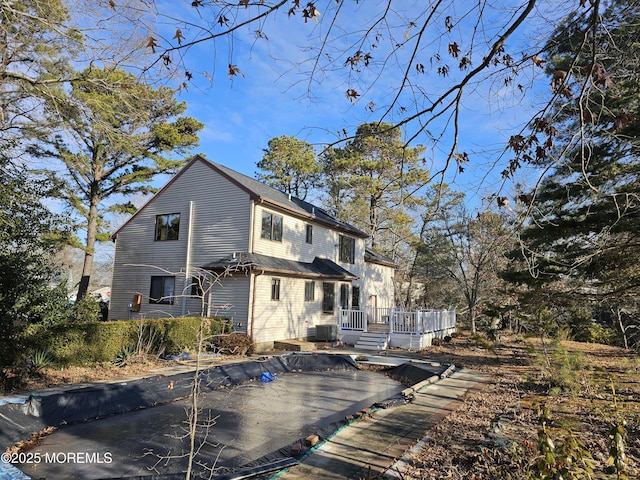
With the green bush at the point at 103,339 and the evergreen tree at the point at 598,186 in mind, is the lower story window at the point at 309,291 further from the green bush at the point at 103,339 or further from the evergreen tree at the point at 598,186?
the evergreen tree at the point at 598,186

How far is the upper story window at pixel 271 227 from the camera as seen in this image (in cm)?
1555

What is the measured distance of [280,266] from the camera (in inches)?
586

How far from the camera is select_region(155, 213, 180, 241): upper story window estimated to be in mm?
16766

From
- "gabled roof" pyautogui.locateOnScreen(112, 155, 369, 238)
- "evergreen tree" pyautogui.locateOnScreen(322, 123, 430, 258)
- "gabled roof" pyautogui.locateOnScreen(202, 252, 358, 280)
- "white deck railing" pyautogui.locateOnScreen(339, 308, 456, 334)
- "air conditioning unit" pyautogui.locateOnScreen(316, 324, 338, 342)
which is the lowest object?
"air conditioning unit" pyautogui.locateOnScreen(316, 324, 338, 342)

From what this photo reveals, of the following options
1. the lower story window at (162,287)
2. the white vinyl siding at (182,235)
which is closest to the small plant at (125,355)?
the white vinyl siding at (182,235)

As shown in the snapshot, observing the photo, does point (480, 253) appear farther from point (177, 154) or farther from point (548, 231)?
point (177, 154)

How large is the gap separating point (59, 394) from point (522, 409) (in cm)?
743

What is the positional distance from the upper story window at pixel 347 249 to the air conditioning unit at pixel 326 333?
4.84 m

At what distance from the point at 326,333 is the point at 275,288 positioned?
3.04m

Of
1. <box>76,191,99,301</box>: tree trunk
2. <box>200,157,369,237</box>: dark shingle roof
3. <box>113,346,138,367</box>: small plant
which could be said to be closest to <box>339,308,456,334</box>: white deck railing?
<box>200,157,369,237</box>: dark shingle roof

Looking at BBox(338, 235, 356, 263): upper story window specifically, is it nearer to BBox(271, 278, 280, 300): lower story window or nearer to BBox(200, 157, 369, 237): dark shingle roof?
BBox(200, 157, 369, 237): dark shingle roof

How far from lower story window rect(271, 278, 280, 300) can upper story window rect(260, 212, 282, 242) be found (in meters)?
1.76

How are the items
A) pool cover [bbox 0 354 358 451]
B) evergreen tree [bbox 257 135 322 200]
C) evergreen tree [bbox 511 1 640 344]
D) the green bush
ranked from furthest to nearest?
evergreen tree [bbox 257 135 322 200], the green bush, pool cover [bbox 0 354 358 451], evergreen tree [bbox 511 1 640 344]

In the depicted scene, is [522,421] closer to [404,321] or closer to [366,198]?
[404,321]
